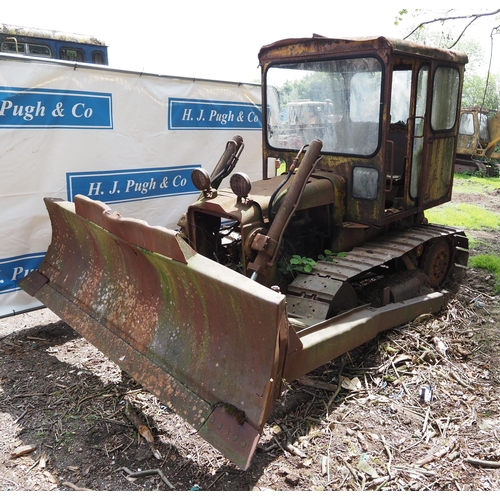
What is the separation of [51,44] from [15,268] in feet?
15.1

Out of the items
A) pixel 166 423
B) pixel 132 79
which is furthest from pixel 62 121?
pixel 166 423

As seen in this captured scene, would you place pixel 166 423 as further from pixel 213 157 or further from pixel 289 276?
pixel 213 157

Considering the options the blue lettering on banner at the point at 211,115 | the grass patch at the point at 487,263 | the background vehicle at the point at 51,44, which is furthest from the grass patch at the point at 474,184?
the background vehicle at the point at 51,44

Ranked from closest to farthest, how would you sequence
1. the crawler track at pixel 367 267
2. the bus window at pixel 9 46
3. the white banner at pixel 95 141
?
the crawler track at pixel 367 267 < the white banner at pixel 95 141 < the bus window at pixel 9 46

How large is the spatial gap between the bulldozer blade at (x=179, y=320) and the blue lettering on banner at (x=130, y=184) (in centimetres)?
100

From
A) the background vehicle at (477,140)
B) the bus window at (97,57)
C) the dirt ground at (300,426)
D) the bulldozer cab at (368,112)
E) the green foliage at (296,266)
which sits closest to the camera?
the dirt ground at (300,426)

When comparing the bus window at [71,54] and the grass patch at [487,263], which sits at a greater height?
the bus window at [71,54]

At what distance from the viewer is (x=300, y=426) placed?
10.9 feet

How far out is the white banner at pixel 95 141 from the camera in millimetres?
4773

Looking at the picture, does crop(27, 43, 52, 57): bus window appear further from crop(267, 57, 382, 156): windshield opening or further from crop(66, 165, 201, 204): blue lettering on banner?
crop(267, 57, 382, 156): windshield opening

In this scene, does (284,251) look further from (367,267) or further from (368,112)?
(368,112)

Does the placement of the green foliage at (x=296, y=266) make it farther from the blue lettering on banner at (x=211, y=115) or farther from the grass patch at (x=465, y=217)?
the grass patch at (x=465, y=217)

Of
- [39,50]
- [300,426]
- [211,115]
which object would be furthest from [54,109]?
[300,426]

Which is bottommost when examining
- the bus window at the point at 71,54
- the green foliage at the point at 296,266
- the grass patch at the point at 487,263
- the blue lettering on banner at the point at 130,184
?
the grass patch at the point at 487,263
